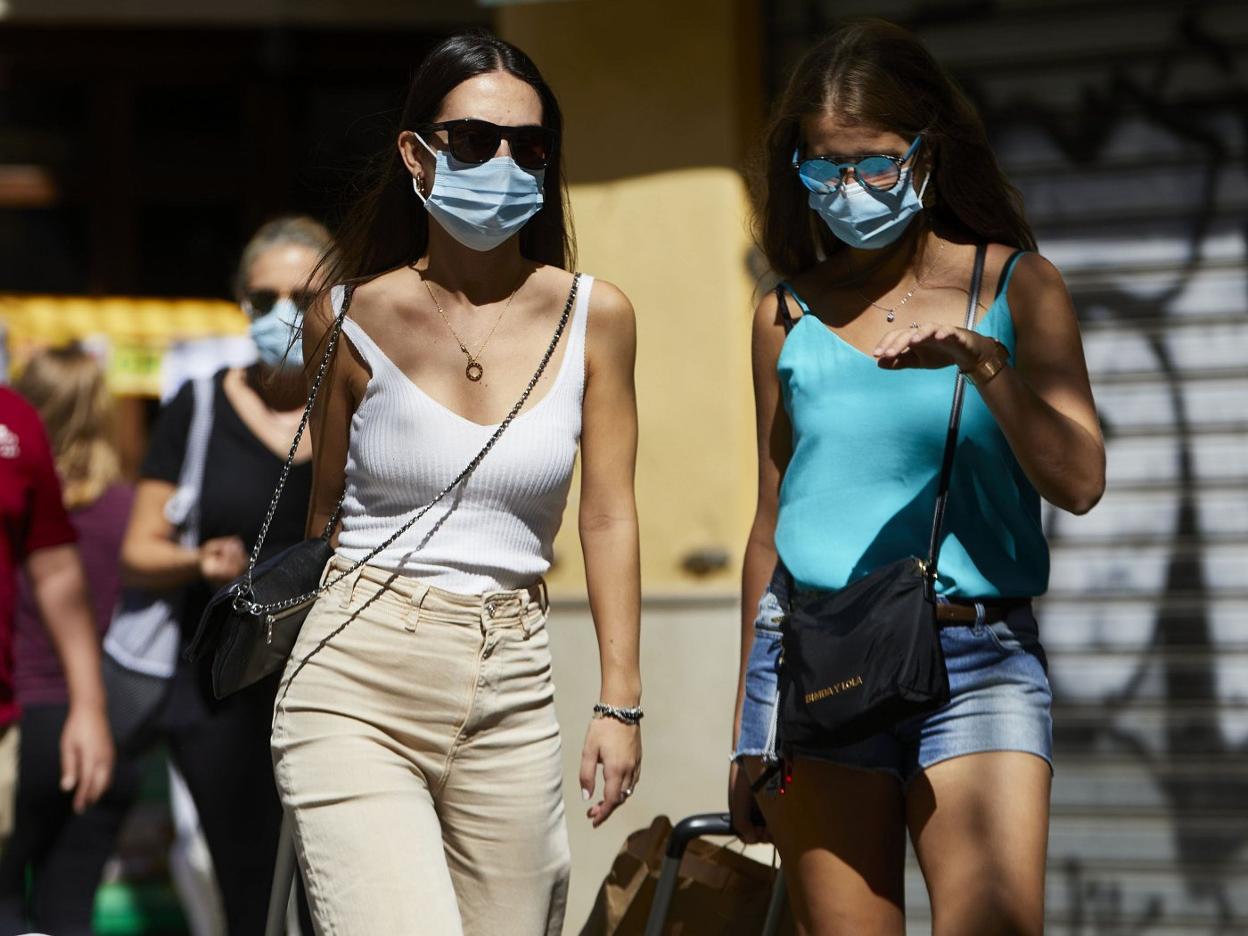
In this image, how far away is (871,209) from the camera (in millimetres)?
3125

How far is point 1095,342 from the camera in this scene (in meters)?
6.00

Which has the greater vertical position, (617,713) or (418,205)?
(418,205)

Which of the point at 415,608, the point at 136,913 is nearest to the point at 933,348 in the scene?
the point at 415,608

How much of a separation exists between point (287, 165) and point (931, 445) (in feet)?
18.2

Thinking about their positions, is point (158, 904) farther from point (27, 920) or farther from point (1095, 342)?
point (1095, 342)

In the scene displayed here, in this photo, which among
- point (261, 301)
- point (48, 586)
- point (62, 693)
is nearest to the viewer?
point (48, 586)

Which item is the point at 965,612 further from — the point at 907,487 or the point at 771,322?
the point at 771,322

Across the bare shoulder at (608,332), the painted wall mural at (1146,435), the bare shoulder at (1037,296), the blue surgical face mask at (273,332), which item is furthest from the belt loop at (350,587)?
the painted wall mural at (1146,435)

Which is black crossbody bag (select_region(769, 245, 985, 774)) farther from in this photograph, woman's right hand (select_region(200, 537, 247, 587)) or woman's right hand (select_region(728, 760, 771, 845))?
woman's right hand (select_region(200, 537, 247, 587))

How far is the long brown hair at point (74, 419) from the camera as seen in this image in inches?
240

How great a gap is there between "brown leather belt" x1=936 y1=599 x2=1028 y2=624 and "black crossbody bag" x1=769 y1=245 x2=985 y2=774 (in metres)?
0.04

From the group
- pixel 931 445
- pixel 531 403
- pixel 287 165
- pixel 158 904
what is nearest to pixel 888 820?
pixel 931 445

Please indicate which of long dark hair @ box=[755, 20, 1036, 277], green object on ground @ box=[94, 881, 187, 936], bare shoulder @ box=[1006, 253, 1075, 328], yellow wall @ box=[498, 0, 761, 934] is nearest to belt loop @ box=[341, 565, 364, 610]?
long dark hair @ box=[755, 20, 1036, 277]

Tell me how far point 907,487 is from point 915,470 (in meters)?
0.03
